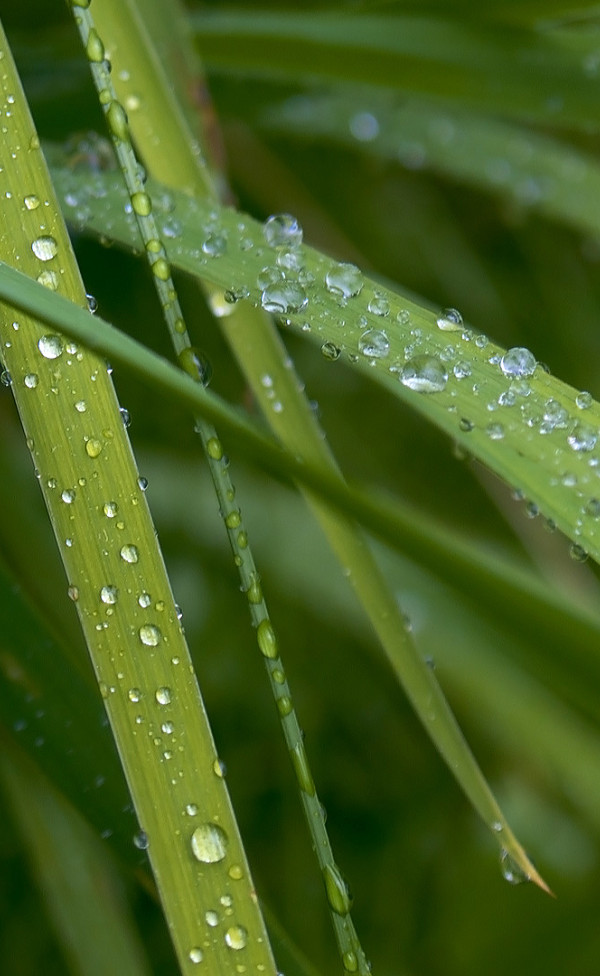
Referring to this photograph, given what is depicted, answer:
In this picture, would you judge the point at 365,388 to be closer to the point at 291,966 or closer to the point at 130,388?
the point at 130,388

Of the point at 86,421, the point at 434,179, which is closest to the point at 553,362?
the point at 434,179

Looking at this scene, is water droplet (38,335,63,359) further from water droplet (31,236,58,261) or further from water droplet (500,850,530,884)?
water droplet (500,850,530,884)

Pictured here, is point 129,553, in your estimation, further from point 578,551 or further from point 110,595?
point 578,551

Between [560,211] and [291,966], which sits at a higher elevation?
[560,211]

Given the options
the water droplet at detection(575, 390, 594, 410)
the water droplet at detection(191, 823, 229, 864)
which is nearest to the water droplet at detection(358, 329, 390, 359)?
the water droplet at detection(575, 390, 594, 410)

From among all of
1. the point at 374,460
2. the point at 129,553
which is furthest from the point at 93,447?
the point at 374,460

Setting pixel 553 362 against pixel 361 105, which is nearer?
pixel 361 105

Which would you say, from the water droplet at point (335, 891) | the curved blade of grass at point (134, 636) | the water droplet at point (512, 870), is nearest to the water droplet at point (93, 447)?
the curved blade of grass at point (134, 636)
